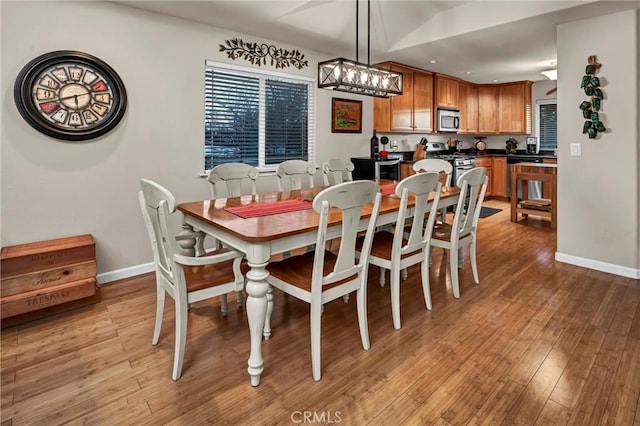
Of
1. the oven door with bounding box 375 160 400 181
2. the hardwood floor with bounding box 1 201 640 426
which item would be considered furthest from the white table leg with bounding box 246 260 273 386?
the oven door with bounding box 375 160 400 181

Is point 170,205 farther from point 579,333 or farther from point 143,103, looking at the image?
point 579,333

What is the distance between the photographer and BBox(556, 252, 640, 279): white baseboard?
329 centimetres

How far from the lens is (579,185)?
354 cm

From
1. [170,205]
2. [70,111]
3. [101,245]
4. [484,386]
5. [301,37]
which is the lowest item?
[484,386]

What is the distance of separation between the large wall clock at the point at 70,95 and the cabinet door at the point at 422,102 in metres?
4.24

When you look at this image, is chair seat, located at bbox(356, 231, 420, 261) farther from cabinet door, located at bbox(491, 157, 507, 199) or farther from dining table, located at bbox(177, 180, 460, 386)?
cabinet door, located at bbox(491, 157, 507, 199)

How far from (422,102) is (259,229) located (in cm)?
494

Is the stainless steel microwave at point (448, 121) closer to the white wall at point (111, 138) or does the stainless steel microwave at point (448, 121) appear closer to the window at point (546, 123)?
the window at point (546, 123)

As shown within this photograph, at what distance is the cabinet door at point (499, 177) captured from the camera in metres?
7.25

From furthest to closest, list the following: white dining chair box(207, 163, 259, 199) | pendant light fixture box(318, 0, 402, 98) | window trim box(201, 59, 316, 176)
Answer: window trim box(201, 59, 316, 176) < white dining chair box(207, 163, 259, 199) < pendant light fixture box(318, 0, 402, 98)

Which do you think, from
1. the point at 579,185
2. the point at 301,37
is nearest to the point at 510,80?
the point at 579,185

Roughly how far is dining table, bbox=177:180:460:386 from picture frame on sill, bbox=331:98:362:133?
2.36m

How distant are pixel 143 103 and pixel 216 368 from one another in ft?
8.10

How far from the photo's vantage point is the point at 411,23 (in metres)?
4.28
